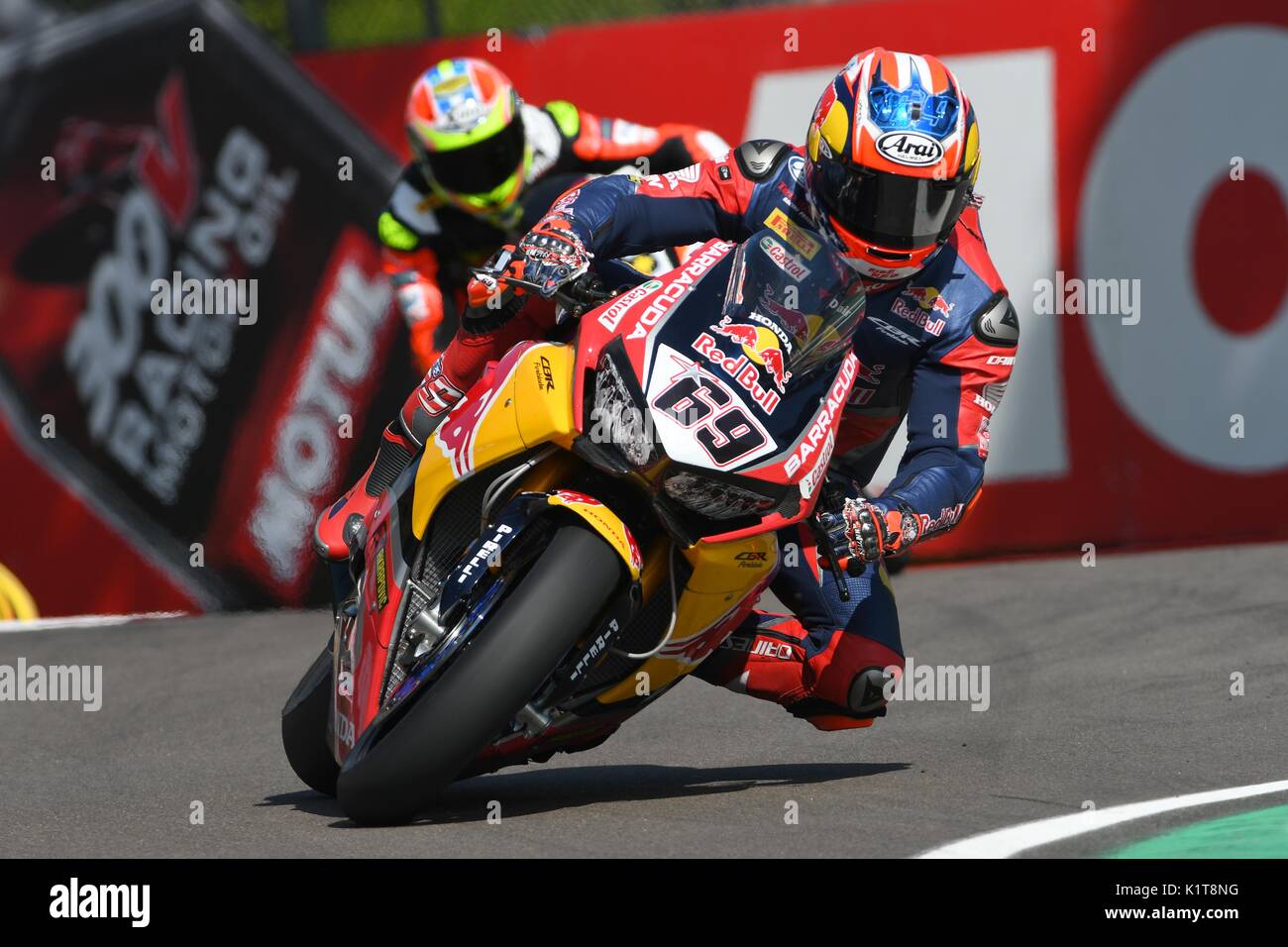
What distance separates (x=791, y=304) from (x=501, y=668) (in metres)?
1.09

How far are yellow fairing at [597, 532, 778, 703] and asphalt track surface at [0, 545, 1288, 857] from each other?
330 mm

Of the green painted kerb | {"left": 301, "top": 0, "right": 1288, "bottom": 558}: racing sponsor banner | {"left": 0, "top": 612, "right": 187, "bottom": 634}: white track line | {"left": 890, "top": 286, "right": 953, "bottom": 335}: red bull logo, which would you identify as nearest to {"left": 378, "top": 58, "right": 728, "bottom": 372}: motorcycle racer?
{"left": 301, "top": 0, "right": 1288, "bottom": 558}: racing sponsor banner

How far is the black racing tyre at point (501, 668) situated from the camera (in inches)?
162

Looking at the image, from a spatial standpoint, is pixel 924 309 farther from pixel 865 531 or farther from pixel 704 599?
pixel 704 599

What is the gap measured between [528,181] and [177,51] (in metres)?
2.57

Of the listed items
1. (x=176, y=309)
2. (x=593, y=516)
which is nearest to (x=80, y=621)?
(x=176, y=309)

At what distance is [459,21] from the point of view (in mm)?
12320

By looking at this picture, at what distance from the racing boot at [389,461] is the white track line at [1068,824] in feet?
5.83

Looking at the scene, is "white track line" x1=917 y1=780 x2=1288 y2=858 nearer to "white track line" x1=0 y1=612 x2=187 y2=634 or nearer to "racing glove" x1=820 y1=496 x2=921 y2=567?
"racing glove" x1=820 y1=496 x2=921 y2=567

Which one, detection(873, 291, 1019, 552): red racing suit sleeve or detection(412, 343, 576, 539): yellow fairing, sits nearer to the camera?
detection(412, 343, 576, 539): yellow fairing

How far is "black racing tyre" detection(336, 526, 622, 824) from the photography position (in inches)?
162

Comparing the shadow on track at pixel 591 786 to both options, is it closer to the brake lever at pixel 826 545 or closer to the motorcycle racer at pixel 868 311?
the motorcycle racer at pixel 868 311
